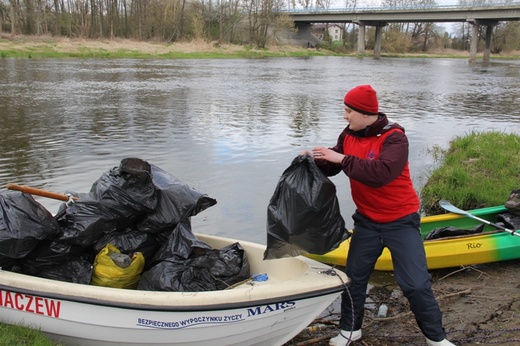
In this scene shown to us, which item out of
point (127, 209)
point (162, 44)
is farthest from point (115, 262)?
point (162, 44)

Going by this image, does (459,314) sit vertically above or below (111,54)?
below

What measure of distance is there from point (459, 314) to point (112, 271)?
311 cm

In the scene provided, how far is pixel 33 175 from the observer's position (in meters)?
9.38

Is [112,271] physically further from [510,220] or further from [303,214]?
[510,220]

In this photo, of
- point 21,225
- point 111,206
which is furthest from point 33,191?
point 111,206

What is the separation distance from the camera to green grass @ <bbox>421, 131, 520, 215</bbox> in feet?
25.5

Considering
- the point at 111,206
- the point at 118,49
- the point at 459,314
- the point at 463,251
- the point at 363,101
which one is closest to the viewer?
the point at 363,101

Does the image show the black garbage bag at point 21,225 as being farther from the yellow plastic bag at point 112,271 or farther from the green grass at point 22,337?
the green grass at point 22,337

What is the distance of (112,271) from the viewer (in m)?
4.08

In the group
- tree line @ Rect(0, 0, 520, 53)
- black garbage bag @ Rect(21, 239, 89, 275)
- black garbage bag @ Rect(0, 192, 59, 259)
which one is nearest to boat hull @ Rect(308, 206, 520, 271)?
black garbage bag @ Rect(21, 239, 89, 275)

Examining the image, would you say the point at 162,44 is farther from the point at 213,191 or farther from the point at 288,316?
the point at 288,316

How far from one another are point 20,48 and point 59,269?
4513cm

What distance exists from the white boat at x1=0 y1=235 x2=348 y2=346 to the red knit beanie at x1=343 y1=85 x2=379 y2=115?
1.25 m

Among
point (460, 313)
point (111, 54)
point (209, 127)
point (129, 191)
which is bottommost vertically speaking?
point (460, 313)
